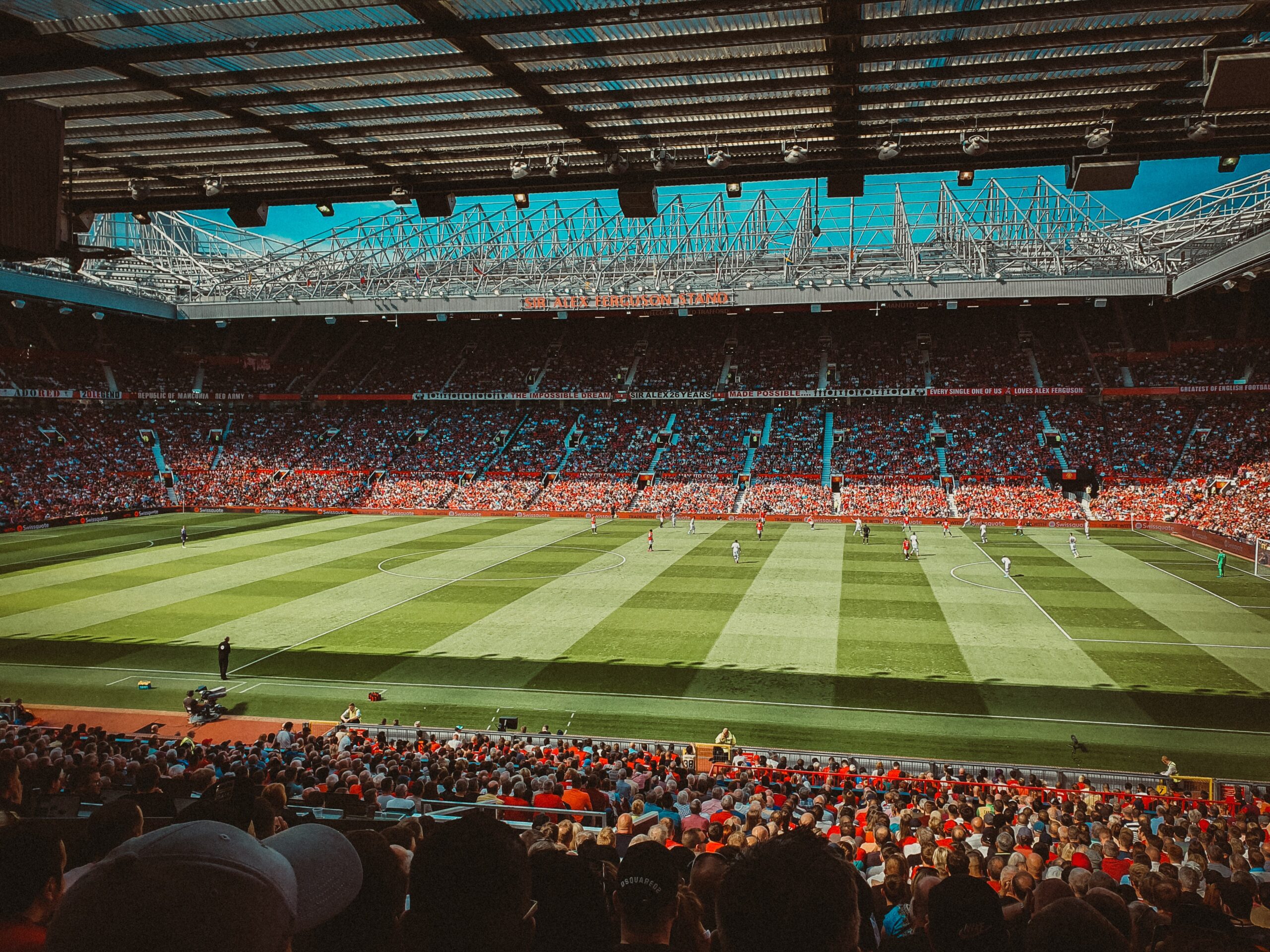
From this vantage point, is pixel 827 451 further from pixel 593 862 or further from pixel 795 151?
pixel 593 862

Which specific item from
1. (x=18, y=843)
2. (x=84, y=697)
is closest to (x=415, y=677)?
(x=84, y=697)

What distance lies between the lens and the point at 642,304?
59188 millimetres

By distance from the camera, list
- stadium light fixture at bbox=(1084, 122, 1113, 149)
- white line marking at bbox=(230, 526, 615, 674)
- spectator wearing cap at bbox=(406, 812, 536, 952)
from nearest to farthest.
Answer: spectator wearing cap at bbox=(406, 812, 536, 952) < stadium light fixture at bbox=(1084, 122, 1113, 149) < white line marking at bbox=(230, 526, 615, 674)

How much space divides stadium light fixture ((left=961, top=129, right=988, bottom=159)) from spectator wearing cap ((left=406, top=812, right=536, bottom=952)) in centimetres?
1005

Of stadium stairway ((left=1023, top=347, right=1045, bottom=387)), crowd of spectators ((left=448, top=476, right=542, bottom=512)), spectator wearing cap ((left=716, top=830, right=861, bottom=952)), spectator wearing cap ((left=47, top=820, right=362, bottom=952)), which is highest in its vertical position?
stadium stairway ((left=1023, top=347, right=1045, bottom=387))

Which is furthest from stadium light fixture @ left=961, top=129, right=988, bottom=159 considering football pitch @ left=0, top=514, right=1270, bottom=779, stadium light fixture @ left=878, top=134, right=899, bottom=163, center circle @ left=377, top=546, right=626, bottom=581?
center circle @ left=377, top=546, right=626, bottom=581

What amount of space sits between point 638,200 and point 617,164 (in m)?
0.60

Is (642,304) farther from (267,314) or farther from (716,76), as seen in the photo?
(716,76)

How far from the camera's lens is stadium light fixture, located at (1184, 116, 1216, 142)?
28.2 ft

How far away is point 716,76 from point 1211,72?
491 cm

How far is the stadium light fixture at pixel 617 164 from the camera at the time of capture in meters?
10.3

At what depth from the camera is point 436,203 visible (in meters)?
11.6

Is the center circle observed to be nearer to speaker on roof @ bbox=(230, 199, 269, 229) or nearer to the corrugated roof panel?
speaker on roof @ bbox=(230, 199, 269, 229)

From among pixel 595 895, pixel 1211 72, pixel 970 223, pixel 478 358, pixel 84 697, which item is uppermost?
pixel 970 223
